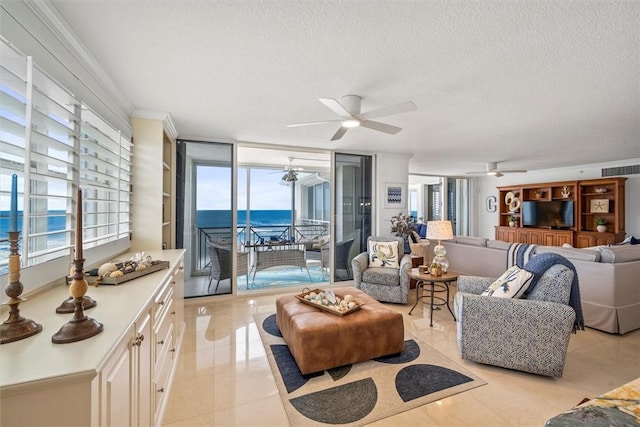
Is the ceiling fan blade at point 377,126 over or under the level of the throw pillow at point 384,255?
over

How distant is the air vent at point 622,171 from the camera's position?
5.62 m

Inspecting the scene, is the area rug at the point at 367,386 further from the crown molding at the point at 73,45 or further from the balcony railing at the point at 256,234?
the crown molding at the point at 73,45

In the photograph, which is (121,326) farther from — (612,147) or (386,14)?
(612,147)

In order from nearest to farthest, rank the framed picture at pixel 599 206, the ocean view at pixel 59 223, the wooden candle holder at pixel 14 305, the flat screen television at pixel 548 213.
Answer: the wooden candle holder at pixel 14 305 → the ocean view at pixel 59 223 → the framed picture at pixel 599 206 → the flat screen television at pixel 548 213

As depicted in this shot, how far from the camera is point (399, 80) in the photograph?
2203 millimetres

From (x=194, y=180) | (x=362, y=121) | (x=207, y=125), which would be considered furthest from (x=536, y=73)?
(x=194, y=180)

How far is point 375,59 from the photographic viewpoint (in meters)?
1.90

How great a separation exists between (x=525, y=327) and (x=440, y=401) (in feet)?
3.01

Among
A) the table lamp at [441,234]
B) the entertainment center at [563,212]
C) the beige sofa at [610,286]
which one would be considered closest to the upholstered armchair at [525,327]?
the table lamp at [441,234]

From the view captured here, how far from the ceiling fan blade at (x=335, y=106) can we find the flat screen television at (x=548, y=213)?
276 inches

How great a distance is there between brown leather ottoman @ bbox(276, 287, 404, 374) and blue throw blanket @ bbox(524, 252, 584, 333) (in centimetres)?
121

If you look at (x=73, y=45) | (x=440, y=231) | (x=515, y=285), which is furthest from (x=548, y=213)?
(x=73, y=45)

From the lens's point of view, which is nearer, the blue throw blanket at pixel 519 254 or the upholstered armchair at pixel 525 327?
the upholstered armchair at pixel 525 327

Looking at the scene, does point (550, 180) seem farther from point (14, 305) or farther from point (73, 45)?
point (14, 305)
